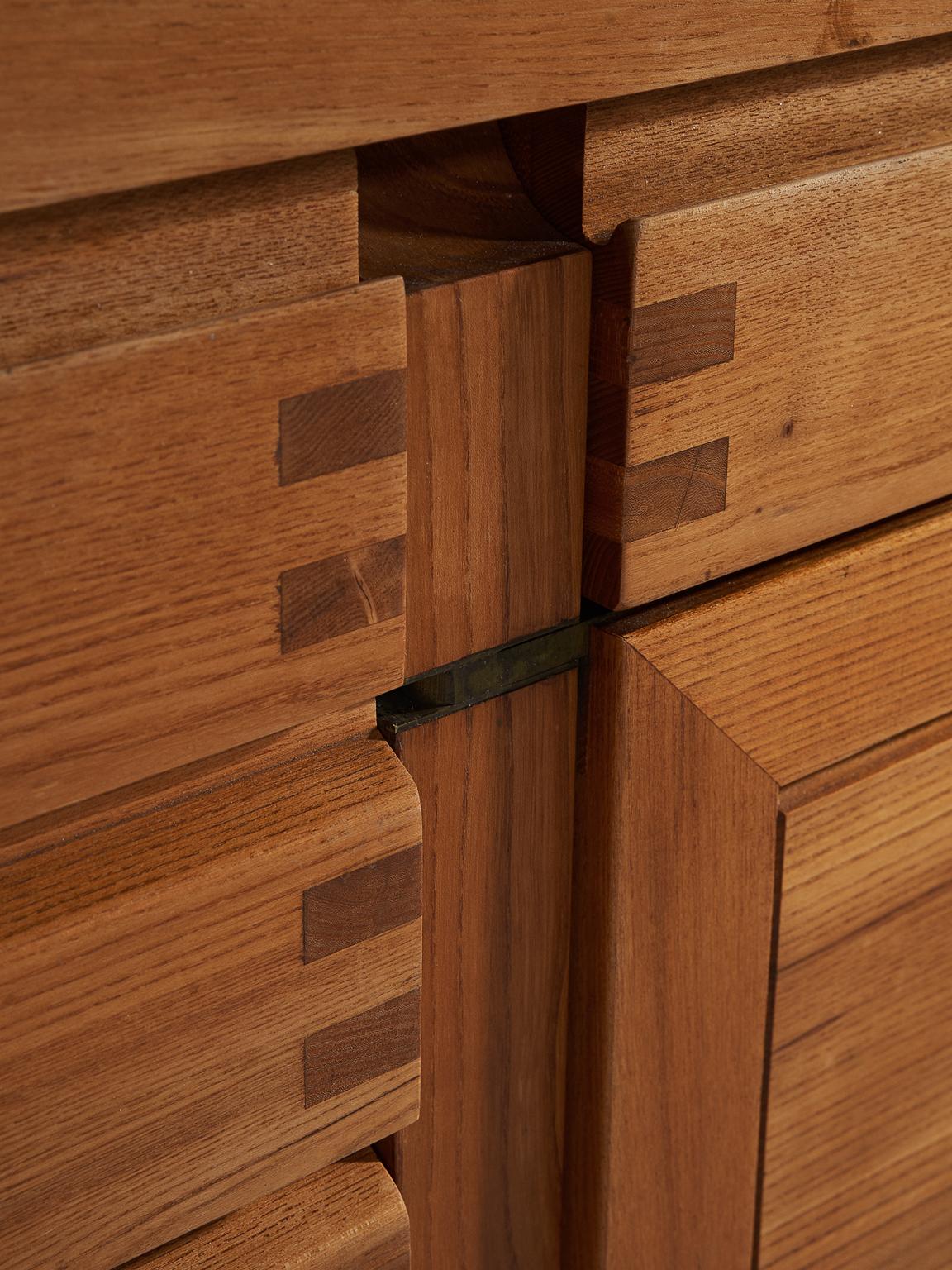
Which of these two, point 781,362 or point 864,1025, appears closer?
point 781,362

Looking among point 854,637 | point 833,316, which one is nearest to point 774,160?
point 833,316

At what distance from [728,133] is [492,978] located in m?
0.31

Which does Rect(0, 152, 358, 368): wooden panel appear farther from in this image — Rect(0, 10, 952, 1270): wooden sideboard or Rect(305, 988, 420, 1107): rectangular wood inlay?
Rect(305, 988, 420, 1107): rectangular wood inlay

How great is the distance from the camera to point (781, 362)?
0.53m

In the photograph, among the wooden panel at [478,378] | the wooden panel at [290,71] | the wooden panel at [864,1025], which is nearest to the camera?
the wooden panel at [290,71]

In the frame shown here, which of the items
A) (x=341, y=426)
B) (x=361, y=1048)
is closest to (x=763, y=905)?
(x=361, y=1048)

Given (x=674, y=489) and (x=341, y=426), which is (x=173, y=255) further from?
(x=674, y=489)

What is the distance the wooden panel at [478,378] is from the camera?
18.8 inches

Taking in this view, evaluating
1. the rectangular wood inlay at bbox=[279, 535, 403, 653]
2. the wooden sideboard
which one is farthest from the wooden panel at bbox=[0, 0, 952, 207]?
the rectangular wood inlay at bbox=[279, 535, 403, 653]

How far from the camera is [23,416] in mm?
383

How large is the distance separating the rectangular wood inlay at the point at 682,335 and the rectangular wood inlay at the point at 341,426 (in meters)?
0.08

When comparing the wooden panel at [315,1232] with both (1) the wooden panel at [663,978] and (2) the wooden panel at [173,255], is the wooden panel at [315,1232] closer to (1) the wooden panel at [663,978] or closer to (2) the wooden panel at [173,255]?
(1) the wooden panel at [663,978]

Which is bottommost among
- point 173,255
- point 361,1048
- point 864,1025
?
point 864,1025

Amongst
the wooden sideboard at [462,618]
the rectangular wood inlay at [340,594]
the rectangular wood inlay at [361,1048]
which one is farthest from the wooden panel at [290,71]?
the rectangular wood inlay at [361,1048]
